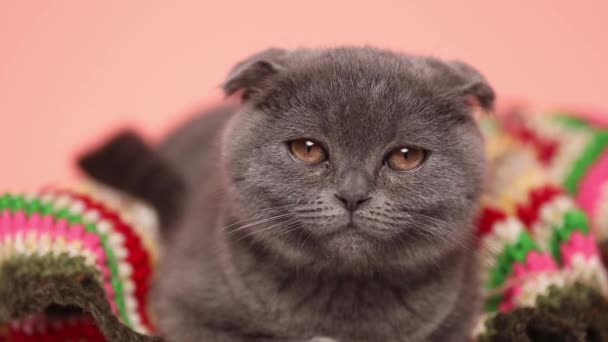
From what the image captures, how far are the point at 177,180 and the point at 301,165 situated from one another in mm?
620

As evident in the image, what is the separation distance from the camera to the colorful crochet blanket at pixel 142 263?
107 cm

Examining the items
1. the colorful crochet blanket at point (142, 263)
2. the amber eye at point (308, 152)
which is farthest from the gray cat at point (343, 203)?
the colorful crochet blanket at point (142, 263)

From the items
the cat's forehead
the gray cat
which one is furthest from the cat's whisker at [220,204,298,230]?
the cat's forehead

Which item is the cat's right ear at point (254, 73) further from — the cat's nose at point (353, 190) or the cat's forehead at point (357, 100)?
the cat's nose at point (353, 190)

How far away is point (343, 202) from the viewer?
95 centimetres

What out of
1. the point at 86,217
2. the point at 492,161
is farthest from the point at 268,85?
the point at 492,161

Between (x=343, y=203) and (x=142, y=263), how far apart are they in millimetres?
533

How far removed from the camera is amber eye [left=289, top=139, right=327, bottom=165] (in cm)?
100

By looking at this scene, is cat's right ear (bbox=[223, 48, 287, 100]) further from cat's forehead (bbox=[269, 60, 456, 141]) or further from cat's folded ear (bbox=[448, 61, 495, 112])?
cat's folded ear (bbox=[448, 61, 495, 112])

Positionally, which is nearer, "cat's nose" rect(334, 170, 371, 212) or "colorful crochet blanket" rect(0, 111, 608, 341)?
"cat's nose" rect(334, 170, 371, 212)

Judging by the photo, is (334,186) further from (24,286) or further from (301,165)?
(24,286)

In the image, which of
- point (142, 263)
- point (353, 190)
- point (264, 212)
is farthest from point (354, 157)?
point (142, 263)

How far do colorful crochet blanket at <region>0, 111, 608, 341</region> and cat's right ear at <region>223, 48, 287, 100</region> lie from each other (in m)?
0.37

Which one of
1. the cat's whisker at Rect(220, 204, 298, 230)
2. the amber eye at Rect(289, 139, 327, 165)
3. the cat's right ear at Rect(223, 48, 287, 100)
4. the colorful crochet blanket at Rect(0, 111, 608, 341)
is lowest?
the colorful crochet blanket at Rect(0, 111, 608, 341)
